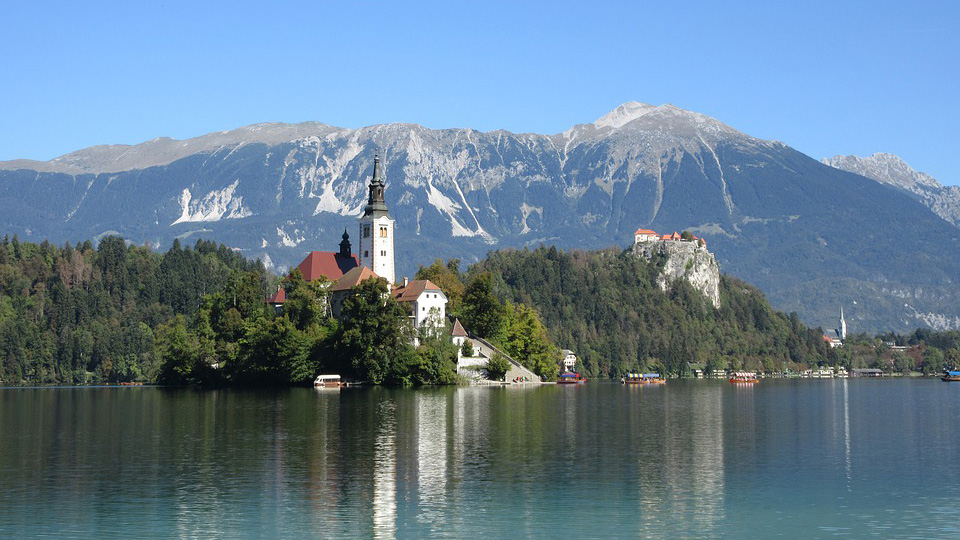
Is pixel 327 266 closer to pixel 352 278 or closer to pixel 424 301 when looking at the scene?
pixel 352 278

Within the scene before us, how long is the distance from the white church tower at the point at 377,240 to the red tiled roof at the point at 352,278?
10197mm

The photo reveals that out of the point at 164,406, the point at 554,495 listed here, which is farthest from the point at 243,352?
the point at 554,495

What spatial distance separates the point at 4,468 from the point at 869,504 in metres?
36.3

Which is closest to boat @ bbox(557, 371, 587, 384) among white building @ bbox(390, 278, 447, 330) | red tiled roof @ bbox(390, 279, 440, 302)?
white building @ bbox(390, 278, 447, 330)

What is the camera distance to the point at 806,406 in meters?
107

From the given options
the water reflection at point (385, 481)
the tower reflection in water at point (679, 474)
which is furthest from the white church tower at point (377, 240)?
the water reflection at point (385, 481)

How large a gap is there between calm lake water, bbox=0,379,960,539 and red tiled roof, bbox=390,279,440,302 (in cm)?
5713

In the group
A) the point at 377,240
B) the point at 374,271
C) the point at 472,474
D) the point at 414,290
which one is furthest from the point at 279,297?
the point at 472,474

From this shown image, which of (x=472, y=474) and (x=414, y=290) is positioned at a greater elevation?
(x=414, y=290)

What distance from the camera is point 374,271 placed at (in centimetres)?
16500

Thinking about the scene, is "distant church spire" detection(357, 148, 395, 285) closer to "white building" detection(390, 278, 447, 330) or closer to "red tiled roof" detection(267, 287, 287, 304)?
"red tiled roof" detection(267, 287, 287, 304)

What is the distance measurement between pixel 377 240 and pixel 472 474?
11718 cm

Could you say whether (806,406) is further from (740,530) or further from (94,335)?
(94,335)

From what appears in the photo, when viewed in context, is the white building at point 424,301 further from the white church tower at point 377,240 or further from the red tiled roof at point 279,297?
the red tiled roof at point 279,297
